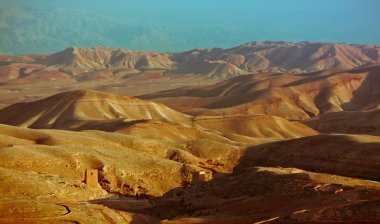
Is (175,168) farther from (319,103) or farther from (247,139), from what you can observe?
(319,103)

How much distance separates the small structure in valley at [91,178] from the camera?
128 ft

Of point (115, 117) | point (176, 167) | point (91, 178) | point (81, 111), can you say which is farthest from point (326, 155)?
point (81, 111)

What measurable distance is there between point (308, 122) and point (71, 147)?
61791 millimetres

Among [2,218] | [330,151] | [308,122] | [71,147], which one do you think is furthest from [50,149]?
[308,122]

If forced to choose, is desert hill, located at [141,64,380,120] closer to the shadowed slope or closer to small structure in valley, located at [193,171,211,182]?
the shadowed slope

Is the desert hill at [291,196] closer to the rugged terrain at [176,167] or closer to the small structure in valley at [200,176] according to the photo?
the rugged terrain at [176,167]

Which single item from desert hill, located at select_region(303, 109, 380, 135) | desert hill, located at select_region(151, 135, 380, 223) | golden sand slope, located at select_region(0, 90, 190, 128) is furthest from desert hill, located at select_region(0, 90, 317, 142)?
desert hill, located at select_region(151, 135, 380, 223)

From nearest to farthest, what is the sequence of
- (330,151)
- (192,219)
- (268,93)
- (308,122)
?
(192,219)
(330,151)
(308,122)
(268,93)

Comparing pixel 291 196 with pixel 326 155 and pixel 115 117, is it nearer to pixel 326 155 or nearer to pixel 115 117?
pixel 326 155

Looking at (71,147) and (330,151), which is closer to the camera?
(71,147)

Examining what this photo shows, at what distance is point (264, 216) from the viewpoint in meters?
27.1

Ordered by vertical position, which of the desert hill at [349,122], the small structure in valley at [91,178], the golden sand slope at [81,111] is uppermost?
the small structure in valley at [91,178]

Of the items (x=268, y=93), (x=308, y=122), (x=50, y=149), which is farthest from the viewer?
(x=268, y=93)

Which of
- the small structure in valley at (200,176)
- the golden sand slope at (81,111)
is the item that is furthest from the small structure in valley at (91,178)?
the golden sand slope at (81,111)
